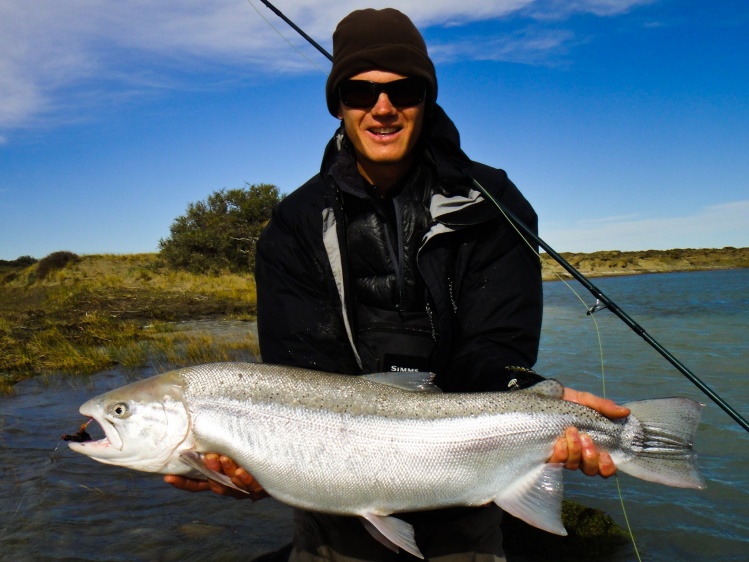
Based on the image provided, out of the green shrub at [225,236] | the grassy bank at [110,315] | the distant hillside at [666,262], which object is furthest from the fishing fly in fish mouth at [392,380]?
the distant hillside at [666,262]

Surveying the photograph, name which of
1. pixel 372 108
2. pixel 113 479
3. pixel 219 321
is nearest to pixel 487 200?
pixel 372 108

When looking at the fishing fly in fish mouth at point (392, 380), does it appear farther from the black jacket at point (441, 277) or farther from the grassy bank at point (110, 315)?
the grassy bank at point (110, 315)

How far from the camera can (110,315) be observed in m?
17.6

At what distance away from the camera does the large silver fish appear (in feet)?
9.84

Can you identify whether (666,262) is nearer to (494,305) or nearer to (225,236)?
(225,236)

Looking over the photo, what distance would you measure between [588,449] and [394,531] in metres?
1.03

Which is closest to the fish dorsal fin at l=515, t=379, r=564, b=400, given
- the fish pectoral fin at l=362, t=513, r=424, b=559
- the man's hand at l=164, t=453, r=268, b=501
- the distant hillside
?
the fish pectoral fin at l=362, t=513, r=424, b=559

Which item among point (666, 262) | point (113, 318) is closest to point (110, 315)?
point (113, 318)

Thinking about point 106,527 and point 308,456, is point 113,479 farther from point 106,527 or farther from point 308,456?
point 308,456

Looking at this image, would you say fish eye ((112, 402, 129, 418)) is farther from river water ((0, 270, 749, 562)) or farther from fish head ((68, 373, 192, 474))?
river water ((0, 270, 749, 562))

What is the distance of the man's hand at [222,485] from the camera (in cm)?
315

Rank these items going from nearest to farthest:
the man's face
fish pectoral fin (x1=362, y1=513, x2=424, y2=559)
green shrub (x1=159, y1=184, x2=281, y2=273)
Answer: fish pectoral fin (x1=362, y1=513, x2=424, y2=559) < the man's face < green shrub (x1=159, y1=184, x2=281, y2=273)

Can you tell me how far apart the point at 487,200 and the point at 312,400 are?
5.40ft

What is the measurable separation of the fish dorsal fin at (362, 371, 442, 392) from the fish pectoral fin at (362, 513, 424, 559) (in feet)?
2.13
